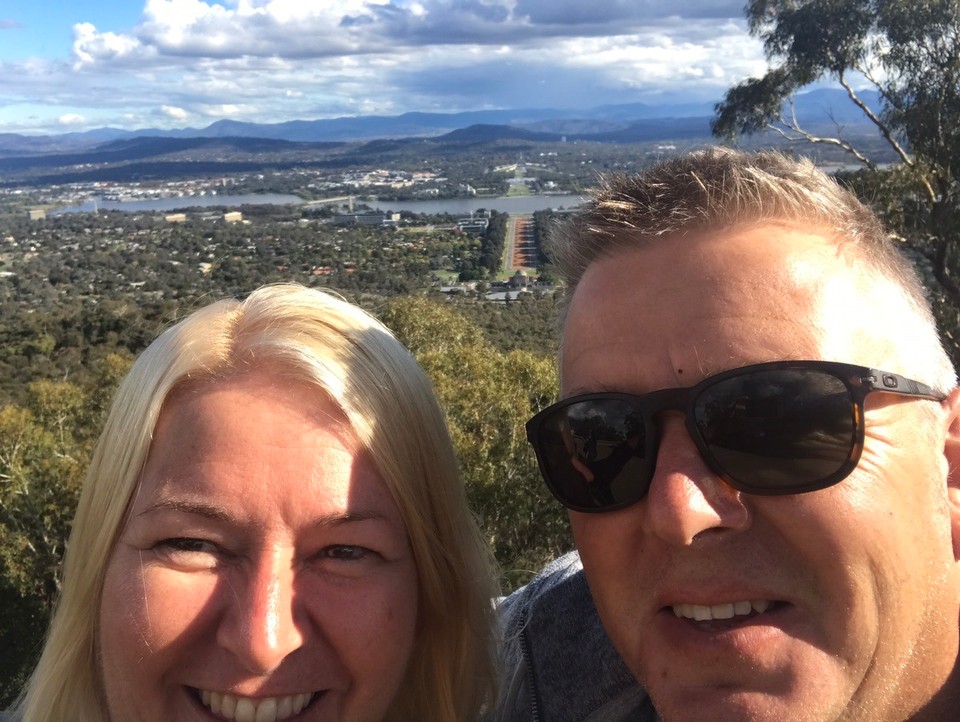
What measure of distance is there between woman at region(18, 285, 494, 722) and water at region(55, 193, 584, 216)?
131ft

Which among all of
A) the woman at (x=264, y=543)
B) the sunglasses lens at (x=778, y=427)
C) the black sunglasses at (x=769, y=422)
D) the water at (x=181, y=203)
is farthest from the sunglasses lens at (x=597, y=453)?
the water at (x=181, y=203)

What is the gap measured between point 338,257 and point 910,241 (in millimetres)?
32456

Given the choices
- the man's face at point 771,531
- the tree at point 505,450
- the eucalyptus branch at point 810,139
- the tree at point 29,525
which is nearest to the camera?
the man's face at point 771,531

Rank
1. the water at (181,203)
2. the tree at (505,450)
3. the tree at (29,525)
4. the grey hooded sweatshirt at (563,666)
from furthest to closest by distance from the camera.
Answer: the water at (181,203), the tree at (29,525), the tree at (505,450), the grey hooded sweatshirt at (563,666)

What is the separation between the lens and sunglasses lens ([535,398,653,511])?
1.35 meters

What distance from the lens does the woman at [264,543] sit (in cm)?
137

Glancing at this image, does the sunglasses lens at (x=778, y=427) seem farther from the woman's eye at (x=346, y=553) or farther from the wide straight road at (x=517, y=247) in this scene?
the wide straight road at (x=517, y=247)

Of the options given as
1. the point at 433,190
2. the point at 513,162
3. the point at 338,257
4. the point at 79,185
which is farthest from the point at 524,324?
the point at 79,185

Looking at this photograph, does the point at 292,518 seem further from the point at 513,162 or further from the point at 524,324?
the point at 513,162

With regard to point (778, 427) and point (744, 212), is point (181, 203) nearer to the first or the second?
point (744, 212)

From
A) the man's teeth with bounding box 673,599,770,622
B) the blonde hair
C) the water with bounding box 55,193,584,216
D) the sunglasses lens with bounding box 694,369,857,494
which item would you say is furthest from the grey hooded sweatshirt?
the water with bounding box 55,193,584,216

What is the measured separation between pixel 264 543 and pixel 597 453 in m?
0.67

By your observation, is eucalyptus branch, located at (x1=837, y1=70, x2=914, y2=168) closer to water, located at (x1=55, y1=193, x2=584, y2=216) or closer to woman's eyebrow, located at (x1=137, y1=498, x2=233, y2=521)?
woman's eyebrow, located at (x1=137, y1=498, x2=233, y2=521)

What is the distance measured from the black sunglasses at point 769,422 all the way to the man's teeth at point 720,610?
0.62 feet
